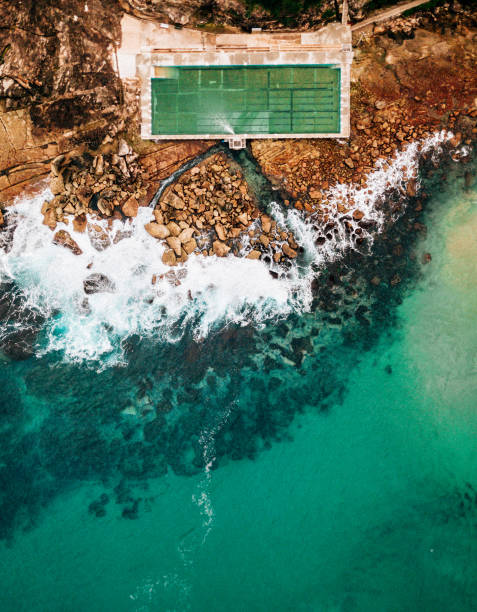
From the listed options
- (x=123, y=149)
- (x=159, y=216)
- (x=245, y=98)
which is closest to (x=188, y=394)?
(x=159, y=216)

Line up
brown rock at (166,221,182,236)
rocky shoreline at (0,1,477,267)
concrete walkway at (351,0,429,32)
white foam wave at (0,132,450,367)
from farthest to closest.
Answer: white foam wave at (0,132,450,367) → brown rock at (166,221,182,236) → rocky shoreline at (0,1,477,267) → concrete walkway at (351,0,429,32)

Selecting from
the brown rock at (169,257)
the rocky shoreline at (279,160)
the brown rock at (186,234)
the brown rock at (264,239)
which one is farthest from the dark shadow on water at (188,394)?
the brown rock at (186,234)

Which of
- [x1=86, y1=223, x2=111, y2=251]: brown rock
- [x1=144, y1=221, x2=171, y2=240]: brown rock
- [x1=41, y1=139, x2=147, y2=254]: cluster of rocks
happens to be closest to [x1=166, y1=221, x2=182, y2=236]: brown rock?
[x1=144, y1=221, x2=171, y2=240]: brown rock

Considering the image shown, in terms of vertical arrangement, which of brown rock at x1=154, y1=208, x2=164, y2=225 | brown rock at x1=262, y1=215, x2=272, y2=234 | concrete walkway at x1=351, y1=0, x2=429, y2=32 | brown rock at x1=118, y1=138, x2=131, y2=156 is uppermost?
concrete walkway at x1=351, y1=0, x2=429, y2=32

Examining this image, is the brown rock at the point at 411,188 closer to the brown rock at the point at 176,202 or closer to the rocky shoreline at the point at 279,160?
the rocky shoreline at the point at 279,160

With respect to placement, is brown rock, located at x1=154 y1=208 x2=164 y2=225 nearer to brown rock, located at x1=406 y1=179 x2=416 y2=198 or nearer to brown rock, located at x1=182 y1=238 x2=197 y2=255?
brown rock, located at x1=182 y1=238 x2=197 y2=255

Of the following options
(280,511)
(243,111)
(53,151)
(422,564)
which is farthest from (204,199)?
(422,564)

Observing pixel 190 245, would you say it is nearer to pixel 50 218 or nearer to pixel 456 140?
pixel 50 218
